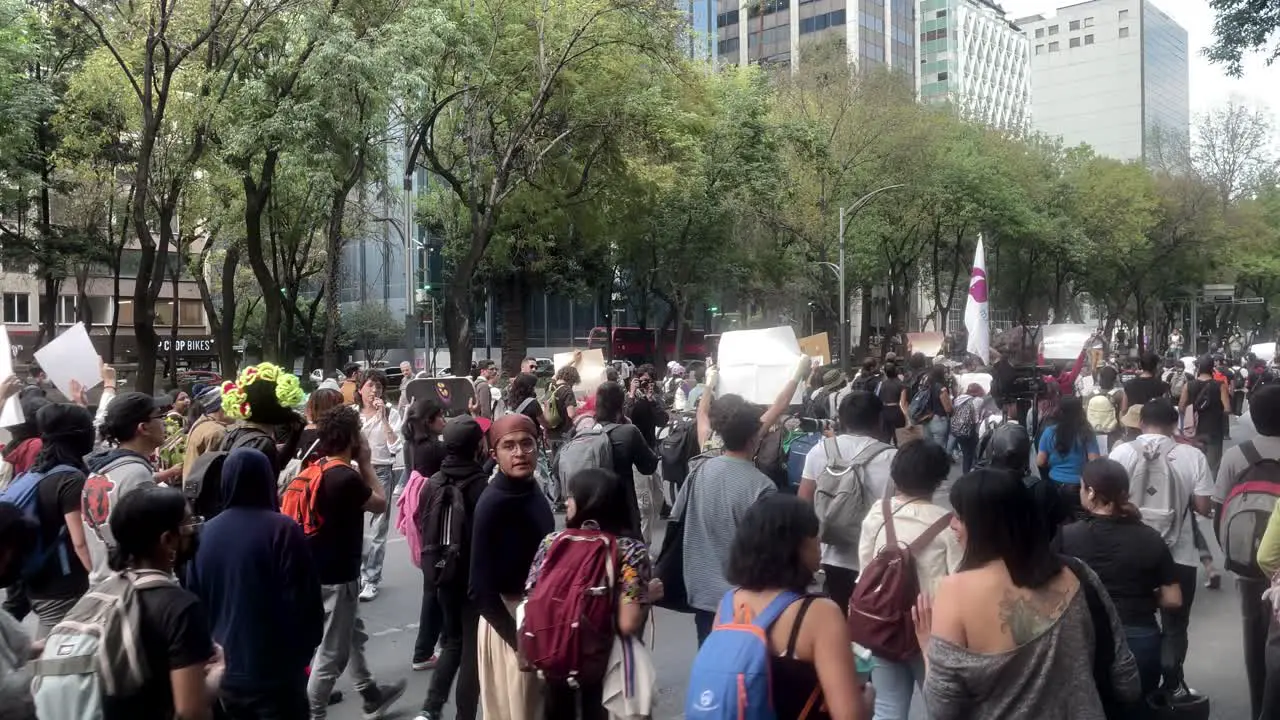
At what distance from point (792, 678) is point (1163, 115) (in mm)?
128055

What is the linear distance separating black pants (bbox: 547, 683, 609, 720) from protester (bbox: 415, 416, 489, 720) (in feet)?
4.28

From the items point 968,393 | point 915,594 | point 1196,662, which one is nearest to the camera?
point 915,594

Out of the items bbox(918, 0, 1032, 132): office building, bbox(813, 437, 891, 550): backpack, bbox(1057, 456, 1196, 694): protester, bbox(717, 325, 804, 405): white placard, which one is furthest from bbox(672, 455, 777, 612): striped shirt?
bbox(918, 0, 1032, 132): office building

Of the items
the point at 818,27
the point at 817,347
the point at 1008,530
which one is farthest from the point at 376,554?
the point at 818,27

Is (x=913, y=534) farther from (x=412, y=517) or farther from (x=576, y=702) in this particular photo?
(x=412, y=517)

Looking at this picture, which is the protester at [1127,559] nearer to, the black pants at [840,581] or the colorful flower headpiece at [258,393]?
the black pants at [840,581]

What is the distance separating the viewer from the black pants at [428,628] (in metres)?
6.46

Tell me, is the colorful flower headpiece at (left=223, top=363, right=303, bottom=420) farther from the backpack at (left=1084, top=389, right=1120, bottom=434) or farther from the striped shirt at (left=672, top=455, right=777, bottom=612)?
the backpack at (left=1084, top=389, right=1120, bottom=434)

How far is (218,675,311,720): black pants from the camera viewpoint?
13.4ft

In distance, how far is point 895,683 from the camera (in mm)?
4418

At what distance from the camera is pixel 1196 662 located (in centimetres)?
704

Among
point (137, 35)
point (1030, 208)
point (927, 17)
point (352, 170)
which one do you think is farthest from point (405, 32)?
point (927, 17)

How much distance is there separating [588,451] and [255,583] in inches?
126

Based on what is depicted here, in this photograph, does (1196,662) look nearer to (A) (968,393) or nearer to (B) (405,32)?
(A) (968,393)
